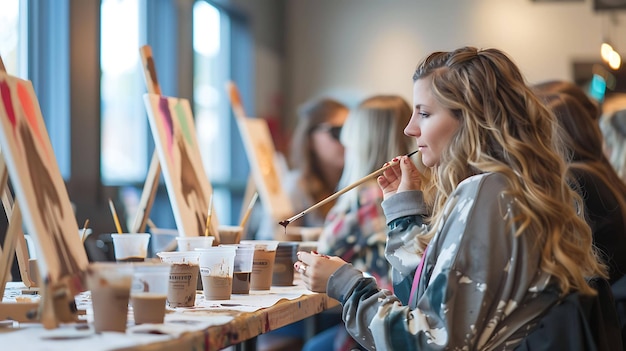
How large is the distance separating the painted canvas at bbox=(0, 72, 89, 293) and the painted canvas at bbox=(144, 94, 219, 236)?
0.59 meters

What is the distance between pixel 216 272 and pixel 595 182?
131 centimetres

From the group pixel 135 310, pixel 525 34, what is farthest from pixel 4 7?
pixel 525 34

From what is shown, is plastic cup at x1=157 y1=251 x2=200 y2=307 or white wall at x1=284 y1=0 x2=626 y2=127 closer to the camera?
plastic cup at x1=157 y1=251 x2=200 y2=307

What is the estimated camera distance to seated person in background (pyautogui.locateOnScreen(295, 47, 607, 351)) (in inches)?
58.4

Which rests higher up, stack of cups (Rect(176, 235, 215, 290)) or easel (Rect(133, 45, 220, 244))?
easel (Rect(133, 45, 220, 244))

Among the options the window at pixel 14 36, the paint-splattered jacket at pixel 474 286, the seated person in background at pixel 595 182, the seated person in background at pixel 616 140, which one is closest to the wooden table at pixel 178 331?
the paint-splattered jacket at pixel 474 286

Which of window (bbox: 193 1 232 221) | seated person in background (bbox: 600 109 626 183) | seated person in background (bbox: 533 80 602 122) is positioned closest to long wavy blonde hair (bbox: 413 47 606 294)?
seated person in background (bbox: 533 80 602 122)

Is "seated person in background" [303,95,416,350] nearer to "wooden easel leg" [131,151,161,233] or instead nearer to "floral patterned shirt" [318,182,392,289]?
"floral patterned shirt" [318,182,392,289]

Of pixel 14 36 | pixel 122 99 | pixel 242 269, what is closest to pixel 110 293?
pixel 242 269

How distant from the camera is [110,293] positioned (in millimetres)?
1428

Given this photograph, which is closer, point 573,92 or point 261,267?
point 261,267

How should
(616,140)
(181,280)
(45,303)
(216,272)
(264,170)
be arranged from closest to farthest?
(45,303) < (181,280) < (216,272) < (616,140) < (264,170)

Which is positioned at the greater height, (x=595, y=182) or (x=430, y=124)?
(x=430, y=124)

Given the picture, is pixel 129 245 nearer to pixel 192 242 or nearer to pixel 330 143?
pixel 192 242
